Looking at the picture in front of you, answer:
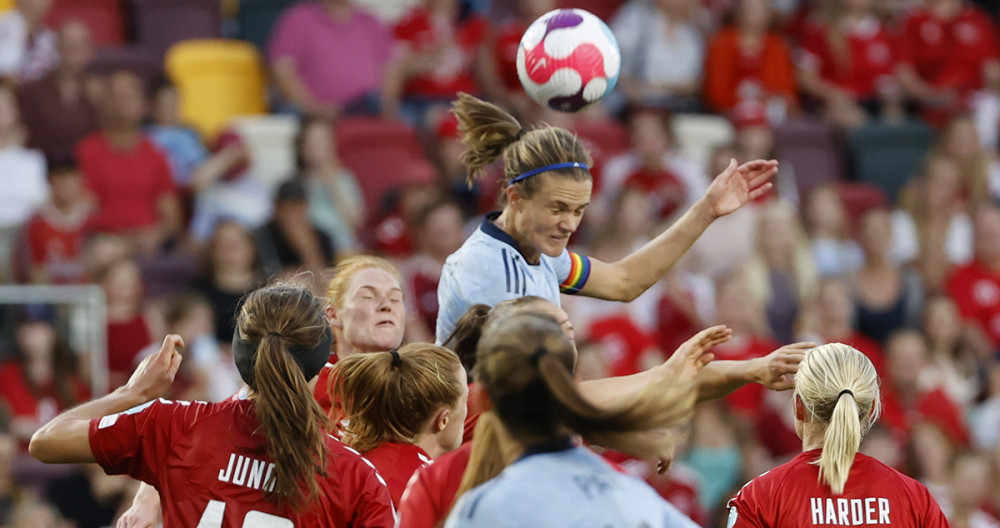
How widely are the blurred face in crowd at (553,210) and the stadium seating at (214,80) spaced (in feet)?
22.0

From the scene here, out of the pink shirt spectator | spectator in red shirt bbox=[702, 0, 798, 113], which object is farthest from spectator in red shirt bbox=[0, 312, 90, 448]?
spectator in red shirt bbox=[702, 0, 798, 113]

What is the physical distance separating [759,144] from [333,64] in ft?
11.7

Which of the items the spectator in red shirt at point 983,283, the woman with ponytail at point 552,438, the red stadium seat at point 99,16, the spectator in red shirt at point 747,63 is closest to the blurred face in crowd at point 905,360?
the spectator in red shirt at point 983,283

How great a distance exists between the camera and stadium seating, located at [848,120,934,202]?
1200cm

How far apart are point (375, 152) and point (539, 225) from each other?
603 cm

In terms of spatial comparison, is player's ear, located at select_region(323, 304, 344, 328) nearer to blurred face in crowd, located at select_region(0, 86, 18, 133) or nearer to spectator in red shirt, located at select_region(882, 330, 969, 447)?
blurred face in crowd, located at select_region(0, 86, 18, 133)

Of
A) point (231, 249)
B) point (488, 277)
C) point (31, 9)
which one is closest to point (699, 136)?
point (231, 249)

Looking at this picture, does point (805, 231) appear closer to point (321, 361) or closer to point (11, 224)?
point (11, 224)

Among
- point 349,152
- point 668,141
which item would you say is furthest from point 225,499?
point 668,141

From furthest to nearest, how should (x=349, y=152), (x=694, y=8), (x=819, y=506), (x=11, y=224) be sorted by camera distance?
(x=694, y=8) < (x=349, y=152) < (x=11, y=224) < (x=819, y=506)

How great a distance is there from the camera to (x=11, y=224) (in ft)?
30.2

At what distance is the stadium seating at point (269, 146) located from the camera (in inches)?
409

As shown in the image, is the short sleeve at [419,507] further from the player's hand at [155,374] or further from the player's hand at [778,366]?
the player's hand at [778,366]

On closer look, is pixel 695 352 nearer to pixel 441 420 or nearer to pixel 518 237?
pixel 441 420
